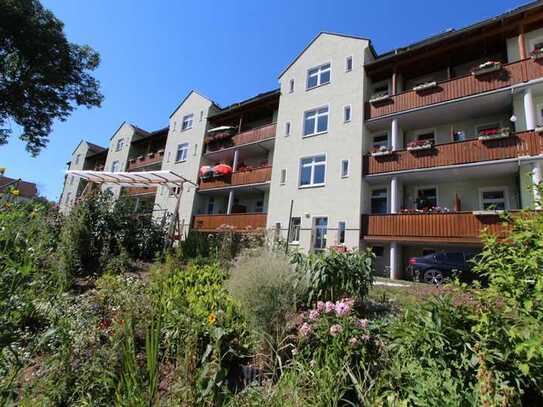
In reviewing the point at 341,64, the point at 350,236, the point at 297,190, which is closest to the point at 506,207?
the point at 350,236

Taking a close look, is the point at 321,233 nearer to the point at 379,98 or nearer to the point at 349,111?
the point at 349,111

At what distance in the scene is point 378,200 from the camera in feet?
55.4

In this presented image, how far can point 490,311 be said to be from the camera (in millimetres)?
2736

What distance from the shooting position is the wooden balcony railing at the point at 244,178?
794 inches

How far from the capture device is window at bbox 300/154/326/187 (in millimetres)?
17844

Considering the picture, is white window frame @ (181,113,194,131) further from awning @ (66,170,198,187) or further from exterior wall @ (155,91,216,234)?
awning @ (66,170,198,187)

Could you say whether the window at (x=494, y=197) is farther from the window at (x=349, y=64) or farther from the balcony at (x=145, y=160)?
the balcony at (x=145, y=160)

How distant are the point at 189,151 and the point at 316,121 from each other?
12.0 m

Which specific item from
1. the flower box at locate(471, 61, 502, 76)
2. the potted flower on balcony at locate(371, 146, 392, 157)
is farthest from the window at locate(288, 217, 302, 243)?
the flower box at locate(471, 61, 502, 76)

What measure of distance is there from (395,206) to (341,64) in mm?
9772

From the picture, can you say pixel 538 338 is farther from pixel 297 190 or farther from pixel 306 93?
pixel 306 93

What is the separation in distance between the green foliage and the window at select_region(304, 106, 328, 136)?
13.7 m

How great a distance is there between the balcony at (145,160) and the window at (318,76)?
1570 centimetres

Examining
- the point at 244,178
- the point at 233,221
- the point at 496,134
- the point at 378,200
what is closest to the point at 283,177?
the point at 244,178
